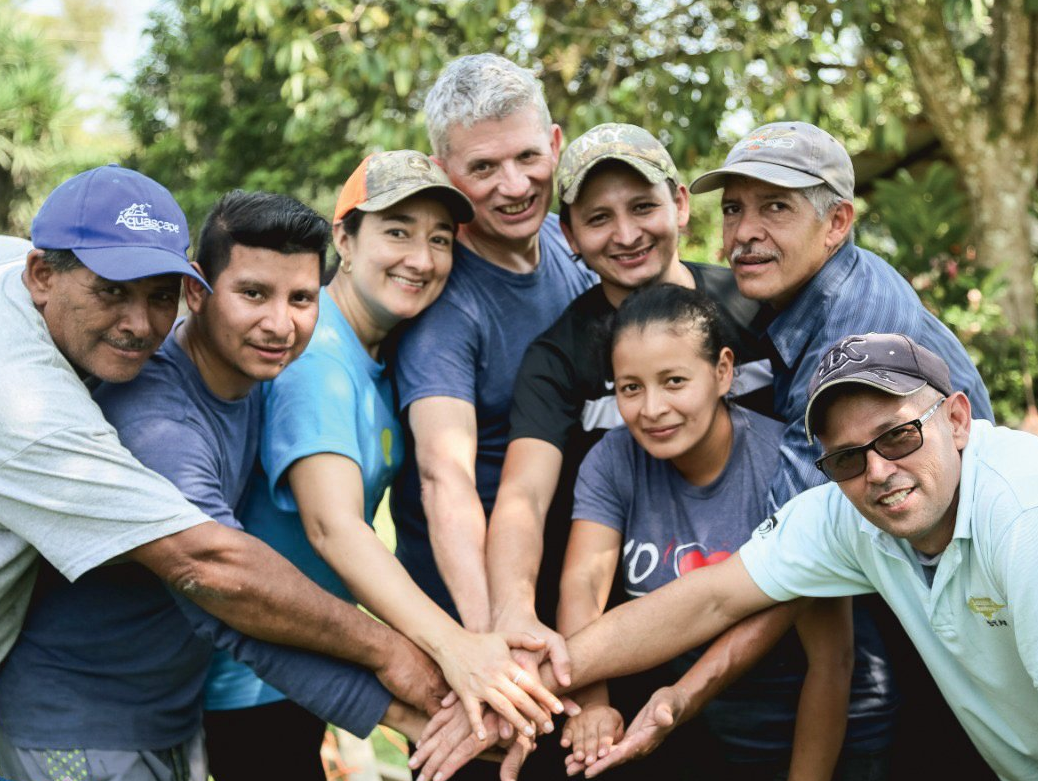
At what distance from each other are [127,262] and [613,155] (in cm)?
148

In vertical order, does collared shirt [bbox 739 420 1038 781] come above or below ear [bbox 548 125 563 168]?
below

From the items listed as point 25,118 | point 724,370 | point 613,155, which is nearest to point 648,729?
point 724,370

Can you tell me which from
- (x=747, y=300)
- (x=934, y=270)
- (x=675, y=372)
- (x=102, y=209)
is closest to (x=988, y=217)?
(x=934, y=270)

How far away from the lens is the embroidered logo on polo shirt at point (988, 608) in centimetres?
243

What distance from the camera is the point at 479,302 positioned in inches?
142

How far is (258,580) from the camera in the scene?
275cm

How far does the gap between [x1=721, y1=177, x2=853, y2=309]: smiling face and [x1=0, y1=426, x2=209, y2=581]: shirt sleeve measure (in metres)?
1.72

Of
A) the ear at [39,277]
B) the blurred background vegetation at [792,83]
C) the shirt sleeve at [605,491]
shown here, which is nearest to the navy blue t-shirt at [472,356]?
the shirt sleeve at [605,491]

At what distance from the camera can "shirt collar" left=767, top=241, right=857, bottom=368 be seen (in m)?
3.11

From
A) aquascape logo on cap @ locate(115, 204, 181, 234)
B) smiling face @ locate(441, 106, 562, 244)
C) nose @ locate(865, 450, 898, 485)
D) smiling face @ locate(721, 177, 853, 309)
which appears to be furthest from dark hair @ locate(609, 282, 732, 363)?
aquascape logo on cap @ locate(115, 204, 181, 234)

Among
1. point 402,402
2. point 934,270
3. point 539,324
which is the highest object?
point 934,270

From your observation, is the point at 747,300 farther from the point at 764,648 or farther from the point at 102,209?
the point at 102,209

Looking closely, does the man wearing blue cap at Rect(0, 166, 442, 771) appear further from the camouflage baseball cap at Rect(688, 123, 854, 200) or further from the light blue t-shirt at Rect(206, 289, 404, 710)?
the camouflage baseball cap at Rect(688, 123, 854, 200)

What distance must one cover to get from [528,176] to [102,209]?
54.3 inches
